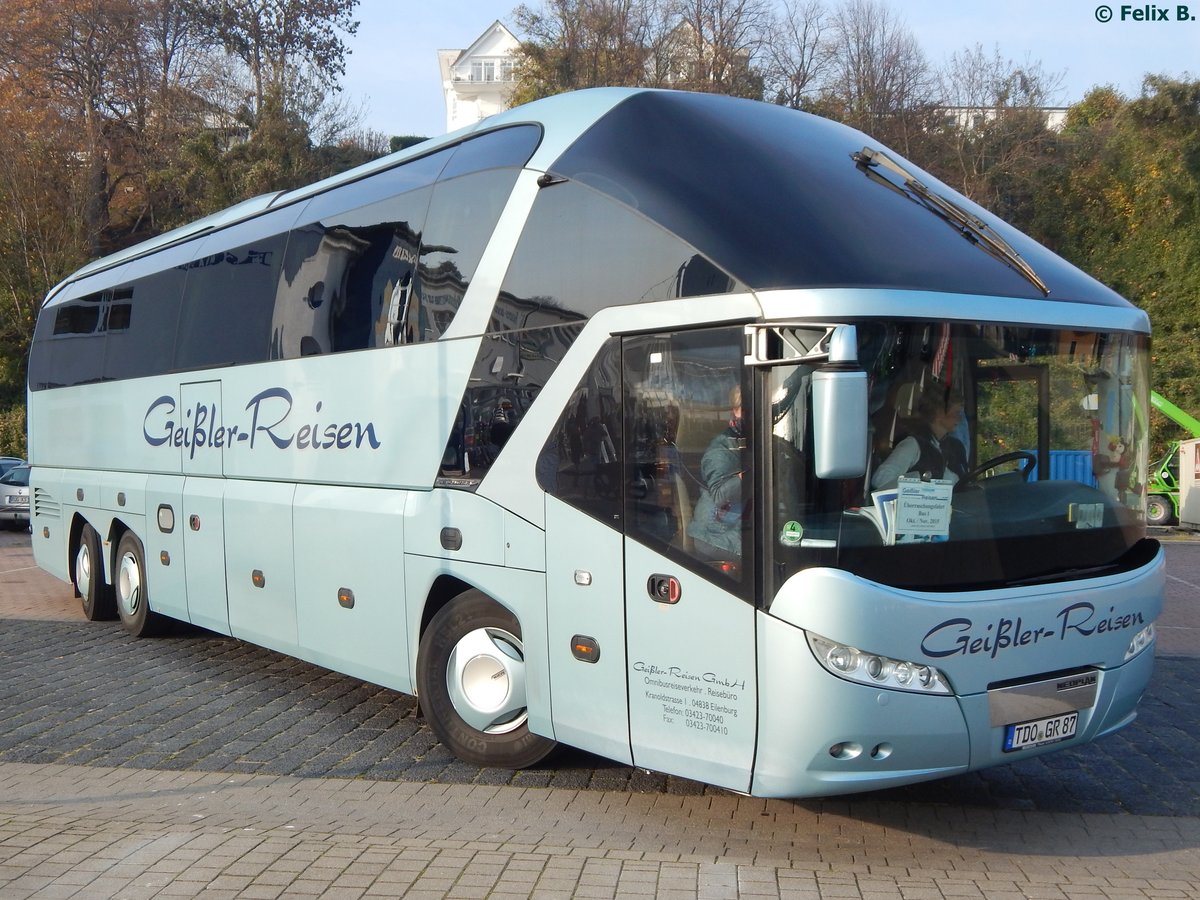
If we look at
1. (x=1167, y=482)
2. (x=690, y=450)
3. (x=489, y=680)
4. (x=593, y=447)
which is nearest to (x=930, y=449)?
(x=690, y=450)

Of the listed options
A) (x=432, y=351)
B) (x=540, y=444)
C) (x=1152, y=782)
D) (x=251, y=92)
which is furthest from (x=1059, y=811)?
(x=251, y=92)

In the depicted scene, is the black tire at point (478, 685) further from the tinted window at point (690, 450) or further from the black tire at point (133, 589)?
the black tire at point (133, 589)

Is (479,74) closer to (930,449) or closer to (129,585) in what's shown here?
(129,585)

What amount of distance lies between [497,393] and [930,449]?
253cm

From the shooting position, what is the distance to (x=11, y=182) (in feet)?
115

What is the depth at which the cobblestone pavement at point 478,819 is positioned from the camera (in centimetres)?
489

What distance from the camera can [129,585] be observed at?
1160cm

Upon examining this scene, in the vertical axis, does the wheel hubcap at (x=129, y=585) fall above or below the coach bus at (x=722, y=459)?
below

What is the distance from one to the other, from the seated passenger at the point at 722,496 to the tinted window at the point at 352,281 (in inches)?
110

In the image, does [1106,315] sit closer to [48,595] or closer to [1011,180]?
[48,595]

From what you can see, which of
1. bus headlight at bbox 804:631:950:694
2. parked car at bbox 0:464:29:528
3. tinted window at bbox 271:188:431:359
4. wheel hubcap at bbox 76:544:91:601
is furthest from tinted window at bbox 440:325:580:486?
parked car at bbox 0:464:29:528

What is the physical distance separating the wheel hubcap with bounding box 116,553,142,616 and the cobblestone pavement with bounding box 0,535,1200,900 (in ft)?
8.95

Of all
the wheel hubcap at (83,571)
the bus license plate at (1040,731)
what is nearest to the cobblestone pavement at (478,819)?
the bus license plate at (1040,731)

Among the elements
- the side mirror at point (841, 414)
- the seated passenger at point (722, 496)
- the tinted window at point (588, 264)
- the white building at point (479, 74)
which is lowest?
the seated passenger at point (722, 496)
